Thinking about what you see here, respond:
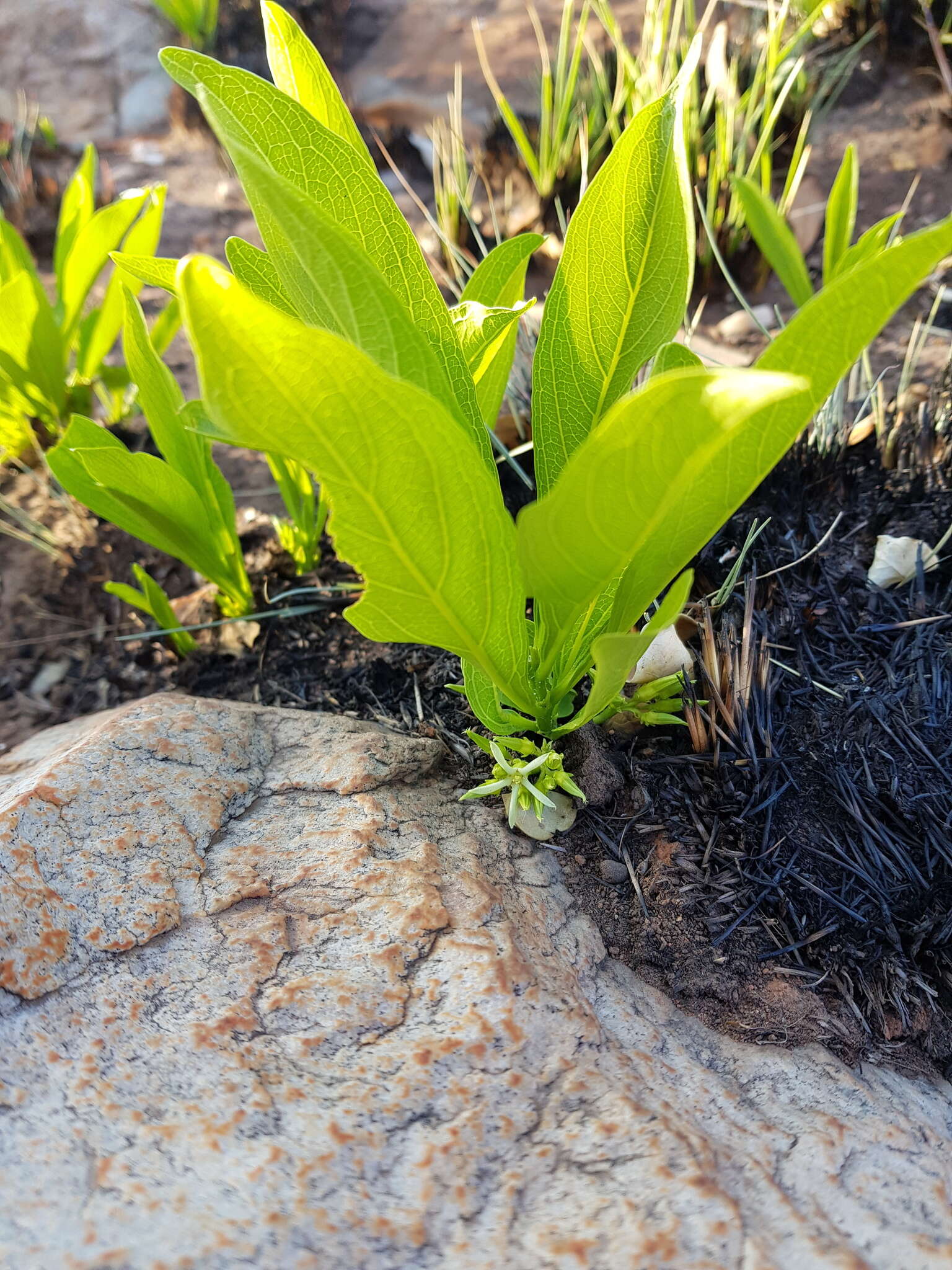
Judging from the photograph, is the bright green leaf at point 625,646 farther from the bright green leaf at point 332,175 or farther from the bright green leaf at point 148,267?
the bright green leaf at point 148,267

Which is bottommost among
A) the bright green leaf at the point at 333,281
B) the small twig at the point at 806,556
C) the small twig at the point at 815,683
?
the small twig at the point at 815,683

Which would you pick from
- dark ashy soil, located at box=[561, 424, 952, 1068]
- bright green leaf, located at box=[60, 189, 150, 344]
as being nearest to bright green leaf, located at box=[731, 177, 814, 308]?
dark ashy soil, located at box=[561, 424, 952, 1068]

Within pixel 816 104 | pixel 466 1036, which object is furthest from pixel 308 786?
pixel 816 104

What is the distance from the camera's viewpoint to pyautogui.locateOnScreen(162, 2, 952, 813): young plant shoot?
0.56 metres

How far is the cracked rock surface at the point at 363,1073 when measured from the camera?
23.0 inches

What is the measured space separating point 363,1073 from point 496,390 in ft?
2.55

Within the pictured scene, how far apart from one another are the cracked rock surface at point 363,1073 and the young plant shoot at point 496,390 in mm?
200

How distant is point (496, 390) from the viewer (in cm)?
105

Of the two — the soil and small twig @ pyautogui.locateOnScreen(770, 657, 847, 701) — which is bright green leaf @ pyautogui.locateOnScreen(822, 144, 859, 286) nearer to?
the soil

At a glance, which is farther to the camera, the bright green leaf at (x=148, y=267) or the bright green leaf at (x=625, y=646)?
the bright green leaf at (x=148, y=267)

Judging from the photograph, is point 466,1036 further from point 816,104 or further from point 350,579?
point 816,104

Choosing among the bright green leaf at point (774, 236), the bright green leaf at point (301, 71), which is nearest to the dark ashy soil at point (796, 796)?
the bright green leaf at point (774, 236)

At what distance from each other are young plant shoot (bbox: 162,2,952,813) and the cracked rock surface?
200mm

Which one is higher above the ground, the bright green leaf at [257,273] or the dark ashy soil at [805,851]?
the bright green leaf at [257,273]
